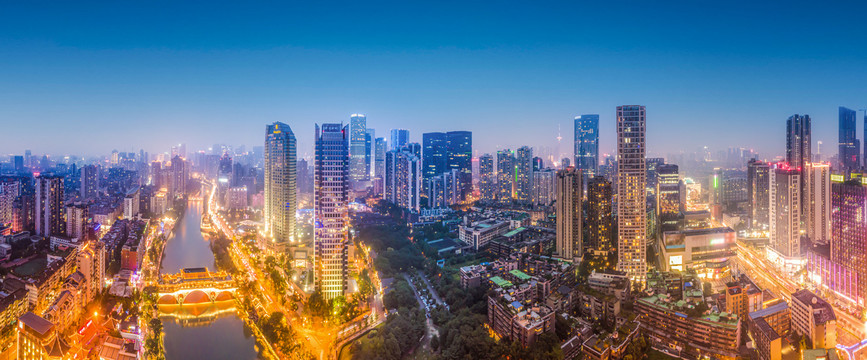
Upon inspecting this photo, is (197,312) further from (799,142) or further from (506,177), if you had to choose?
(799,142)

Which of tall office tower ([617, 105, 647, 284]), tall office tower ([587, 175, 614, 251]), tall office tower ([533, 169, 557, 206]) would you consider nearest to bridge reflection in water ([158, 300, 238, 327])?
tall office tower ([617, 105, 647, 284])

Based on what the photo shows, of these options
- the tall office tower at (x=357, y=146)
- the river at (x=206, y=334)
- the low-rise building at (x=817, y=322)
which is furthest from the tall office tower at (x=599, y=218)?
the tall office tower at (x=357, y=146)

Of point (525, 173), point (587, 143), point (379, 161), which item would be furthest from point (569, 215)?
point (379, 161)

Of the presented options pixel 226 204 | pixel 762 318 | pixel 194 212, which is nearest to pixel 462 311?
pixel 762 318

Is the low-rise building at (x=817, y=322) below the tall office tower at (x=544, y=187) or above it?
below

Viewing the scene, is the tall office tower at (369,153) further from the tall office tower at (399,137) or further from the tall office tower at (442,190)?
the tall office tower at (442,190)

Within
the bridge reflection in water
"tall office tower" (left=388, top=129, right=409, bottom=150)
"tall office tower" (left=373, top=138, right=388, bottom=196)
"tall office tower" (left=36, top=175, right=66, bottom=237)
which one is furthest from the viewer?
"tall office tower" (left=388, top=129, right=409, bottom=150)

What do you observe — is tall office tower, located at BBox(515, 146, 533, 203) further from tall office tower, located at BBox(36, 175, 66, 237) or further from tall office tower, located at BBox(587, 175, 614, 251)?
tall office tower, located at BBox(36, 175, 66, 237)
